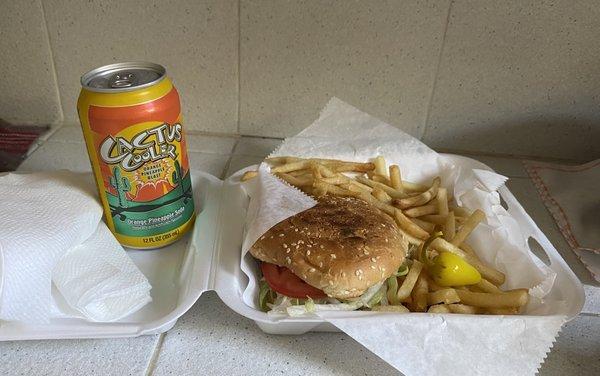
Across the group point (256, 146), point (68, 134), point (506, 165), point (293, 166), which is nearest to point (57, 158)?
point (68, 134)

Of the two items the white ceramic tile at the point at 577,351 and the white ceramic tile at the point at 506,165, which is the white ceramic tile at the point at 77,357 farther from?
the white ceramic tile at the point at 506,165

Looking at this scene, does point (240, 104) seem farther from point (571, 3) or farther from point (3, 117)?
point (571, 3)

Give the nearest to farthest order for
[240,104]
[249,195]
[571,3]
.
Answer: [249,195] < [571,3] < [240,104]

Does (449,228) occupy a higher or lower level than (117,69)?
lower

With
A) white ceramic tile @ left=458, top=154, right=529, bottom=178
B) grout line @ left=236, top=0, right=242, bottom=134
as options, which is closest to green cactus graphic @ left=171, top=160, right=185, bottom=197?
grout line @ left=236, top=0, right=242, bottom=134

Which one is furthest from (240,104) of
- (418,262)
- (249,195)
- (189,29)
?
(418,262)

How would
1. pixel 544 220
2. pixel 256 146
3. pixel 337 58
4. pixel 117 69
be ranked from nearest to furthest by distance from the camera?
pixel 117 69, pixel 544 220, pixel 337 58, pixel 256 146

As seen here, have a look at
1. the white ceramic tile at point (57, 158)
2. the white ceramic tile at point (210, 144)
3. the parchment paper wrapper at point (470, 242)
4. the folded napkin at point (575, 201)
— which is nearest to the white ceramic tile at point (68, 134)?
the white ceramic tile at point (57, 158)

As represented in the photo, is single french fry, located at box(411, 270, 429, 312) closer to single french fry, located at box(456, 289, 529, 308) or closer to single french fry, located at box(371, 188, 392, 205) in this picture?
single french fry, located at box(456, 289, 529, 308)

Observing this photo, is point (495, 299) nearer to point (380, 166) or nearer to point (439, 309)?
point (439, 309)
